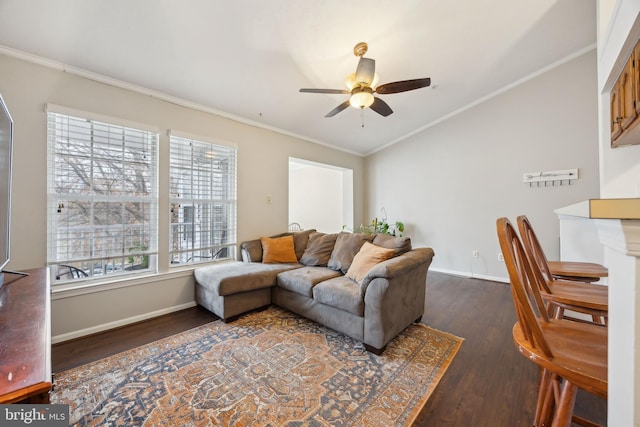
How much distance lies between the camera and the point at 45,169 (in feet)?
7.28

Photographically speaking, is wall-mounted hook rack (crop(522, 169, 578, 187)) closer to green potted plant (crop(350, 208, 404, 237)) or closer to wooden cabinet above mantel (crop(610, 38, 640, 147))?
wooden cabinet above mantel (crop(610, 38, 640, 147))

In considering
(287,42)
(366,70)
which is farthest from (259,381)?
(287,42)

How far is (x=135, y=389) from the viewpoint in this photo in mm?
1683

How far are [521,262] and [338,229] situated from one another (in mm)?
5258

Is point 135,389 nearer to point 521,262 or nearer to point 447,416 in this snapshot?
point 447,416

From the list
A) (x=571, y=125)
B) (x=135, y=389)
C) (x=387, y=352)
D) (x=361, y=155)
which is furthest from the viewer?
(x=361, y=155)

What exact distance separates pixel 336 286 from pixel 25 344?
1939 millimetres

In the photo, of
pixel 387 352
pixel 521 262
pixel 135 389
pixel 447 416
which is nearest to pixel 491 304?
pixel 387 352

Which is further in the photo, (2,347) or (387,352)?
(387,352)

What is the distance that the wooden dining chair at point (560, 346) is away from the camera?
2.60ft

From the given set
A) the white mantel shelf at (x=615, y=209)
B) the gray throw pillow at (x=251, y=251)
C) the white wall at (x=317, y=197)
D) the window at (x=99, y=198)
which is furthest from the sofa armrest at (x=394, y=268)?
the white wall at (x=317, y=197)

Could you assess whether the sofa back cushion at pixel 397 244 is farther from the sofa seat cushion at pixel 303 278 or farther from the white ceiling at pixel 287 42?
the white ceiling at pixel 287 42

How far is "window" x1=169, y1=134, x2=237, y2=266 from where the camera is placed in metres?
3.02

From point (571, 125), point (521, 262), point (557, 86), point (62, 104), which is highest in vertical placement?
point (557, 86)
